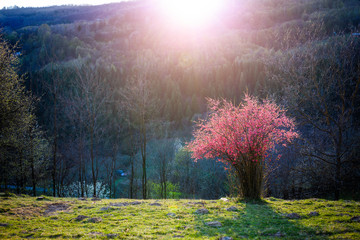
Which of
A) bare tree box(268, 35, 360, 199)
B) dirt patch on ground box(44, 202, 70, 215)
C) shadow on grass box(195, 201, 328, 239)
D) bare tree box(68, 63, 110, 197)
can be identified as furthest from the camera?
bare tree box(68, 63, 110, 197)

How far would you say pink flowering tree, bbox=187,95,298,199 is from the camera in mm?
9922

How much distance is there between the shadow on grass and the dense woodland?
402cm

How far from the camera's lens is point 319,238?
5.05 m

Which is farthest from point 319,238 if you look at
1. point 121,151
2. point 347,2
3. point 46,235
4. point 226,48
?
point 226,48

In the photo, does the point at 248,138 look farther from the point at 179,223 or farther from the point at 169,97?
the point at 169,97

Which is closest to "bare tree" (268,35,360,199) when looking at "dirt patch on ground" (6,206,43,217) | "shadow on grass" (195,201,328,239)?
"shadow on grass" (195,201,328,239)

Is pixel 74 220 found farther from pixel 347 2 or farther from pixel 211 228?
pixel 347 2

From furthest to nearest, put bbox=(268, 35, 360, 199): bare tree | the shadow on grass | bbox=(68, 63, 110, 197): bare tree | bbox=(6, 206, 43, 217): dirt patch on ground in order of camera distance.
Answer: bbox=(68, 63, 110, 197): bare tree < bbox=(268, 35, 360, 199): bare tree < bbox=(6, 206, 43, 217): dirt patch on ground < the shadow on grass

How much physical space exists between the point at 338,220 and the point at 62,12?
235731 millimetres

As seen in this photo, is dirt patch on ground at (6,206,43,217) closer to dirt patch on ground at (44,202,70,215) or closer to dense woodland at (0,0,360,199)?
dirt patch on ground at (44,202,70,215)

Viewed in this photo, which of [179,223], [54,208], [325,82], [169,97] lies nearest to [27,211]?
[54,208]

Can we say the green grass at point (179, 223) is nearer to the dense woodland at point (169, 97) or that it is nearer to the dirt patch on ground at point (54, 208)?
the dirt patch on ground at point (54, 208)

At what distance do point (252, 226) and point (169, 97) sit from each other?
233ft

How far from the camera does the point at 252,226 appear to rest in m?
6.29
